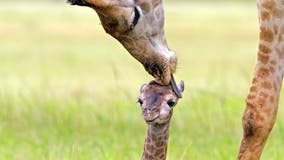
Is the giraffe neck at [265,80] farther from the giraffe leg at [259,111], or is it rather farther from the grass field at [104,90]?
the grass field at [104,90]

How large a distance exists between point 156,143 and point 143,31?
2.41 ft

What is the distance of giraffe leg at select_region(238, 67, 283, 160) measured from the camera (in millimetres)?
5512

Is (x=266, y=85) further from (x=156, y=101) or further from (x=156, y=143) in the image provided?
(x=156, y=101)

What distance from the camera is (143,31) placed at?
4750 millimetres

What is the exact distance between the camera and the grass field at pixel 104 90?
7133 millimetres

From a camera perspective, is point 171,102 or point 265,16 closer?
point 171,102

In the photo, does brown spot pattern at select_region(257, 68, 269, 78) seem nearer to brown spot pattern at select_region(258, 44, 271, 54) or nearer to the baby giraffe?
brown spot pattern at select_region(258, 44, 271, 54)

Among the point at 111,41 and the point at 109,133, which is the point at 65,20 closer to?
the point at 111,41

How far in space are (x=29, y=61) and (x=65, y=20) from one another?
14337 mm

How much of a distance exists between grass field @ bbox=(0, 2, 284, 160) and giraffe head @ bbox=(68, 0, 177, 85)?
1.39 metres

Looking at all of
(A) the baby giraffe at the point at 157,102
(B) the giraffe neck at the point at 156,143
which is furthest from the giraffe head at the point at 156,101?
(B) the giraffe neck at the point at 156,143

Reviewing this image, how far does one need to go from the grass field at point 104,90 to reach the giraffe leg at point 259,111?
2.33ft

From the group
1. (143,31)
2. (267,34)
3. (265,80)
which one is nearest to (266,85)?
(265,80)

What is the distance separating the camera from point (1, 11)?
121 ft
